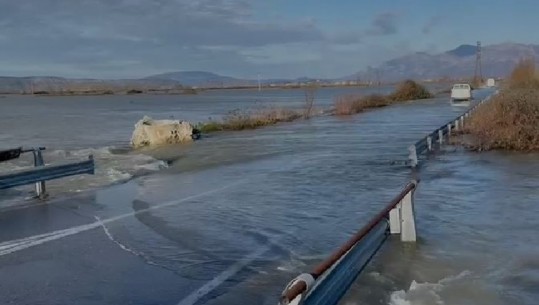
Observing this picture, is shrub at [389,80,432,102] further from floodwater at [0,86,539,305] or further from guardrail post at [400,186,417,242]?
guardrail post at [400,186,417,242]

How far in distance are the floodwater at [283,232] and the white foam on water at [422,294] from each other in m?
0.02

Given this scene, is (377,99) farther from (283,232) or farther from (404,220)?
(404,220)

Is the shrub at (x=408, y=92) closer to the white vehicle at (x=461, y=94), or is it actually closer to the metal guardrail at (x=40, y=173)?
the white vehicle at (x=461, y=94)

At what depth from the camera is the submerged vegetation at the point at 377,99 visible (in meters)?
50.2

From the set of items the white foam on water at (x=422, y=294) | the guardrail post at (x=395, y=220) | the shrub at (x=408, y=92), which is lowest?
the white foam on water at (x=422, y=294)

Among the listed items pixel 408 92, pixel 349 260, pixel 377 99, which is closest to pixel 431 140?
pixel 349 260

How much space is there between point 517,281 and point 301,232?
3.30m

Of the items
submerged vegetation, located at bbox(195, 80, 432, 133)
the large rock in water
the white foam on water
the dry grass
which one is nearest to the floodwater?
the white foam on water

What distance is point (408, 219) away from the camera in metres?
8.45

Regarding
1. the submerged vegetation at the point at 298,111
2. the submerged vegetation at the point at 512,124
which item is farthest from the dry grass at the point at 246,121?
the submerged vegetation at the point at 512,124

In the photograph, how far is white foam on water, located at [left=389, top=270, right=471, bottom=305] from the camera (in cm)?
654

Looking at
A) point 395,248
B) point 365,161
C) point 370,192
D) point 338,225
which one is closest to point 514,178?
point 370,192

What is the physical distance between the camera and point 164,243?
9094mm

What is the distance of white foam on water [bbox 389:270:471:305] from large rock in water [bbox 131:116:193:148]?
21145 millimetres
